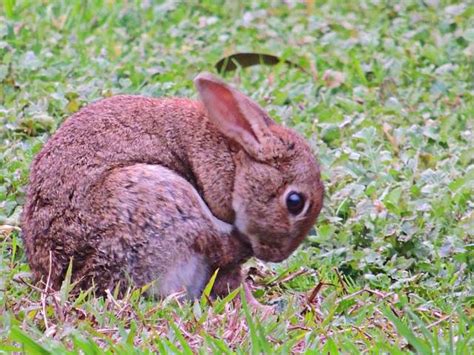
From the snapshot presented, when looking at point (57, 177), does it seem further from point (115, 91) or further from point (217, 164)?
point (115, 91)

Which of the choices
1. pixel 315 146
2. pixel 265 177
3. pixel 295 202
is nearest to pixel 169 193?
pixel 265 177

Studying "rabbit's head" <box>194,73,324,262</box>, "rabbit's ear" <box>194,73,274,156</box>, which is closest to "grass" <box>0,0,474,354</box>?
"rabbit's head" <box>194,73,324,262</box>

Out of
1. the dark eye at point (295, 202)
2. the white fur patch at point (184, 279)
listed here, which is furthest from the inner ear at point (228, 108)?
the white fur patch at point (184, 279)

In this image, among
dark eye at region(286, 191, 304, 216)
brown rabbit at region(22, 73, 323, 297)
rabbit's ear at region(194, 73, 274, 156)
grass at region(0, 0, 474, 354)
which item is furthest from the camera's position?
rabbit's ear at region(194, 73, 274, 156)

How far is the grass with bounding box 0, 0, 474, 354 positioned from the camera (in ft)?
17.4

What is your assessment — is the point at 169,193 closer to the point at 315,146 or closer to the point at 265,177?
the point at 265,177

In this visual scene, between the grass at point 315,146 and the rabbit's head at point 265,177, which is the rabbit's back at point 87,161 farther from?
the grass at point 315,146

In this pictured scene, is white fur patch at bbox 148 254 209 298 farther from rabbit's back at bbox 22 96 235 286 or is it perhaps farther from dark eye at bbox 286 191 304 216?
dark eye at bbox 286 191 304 216

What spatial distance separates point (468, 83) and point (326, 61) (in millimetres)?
1097

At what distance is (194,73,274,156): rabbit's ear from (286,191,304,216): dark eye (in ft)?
0.91

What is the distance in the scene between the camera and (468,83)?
9.11 meters

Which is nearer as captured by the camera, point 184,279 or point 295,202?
point 184,279

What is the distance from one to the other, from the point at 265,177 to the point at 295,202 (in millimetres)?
188

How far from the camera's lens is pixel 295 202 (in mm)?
6016
